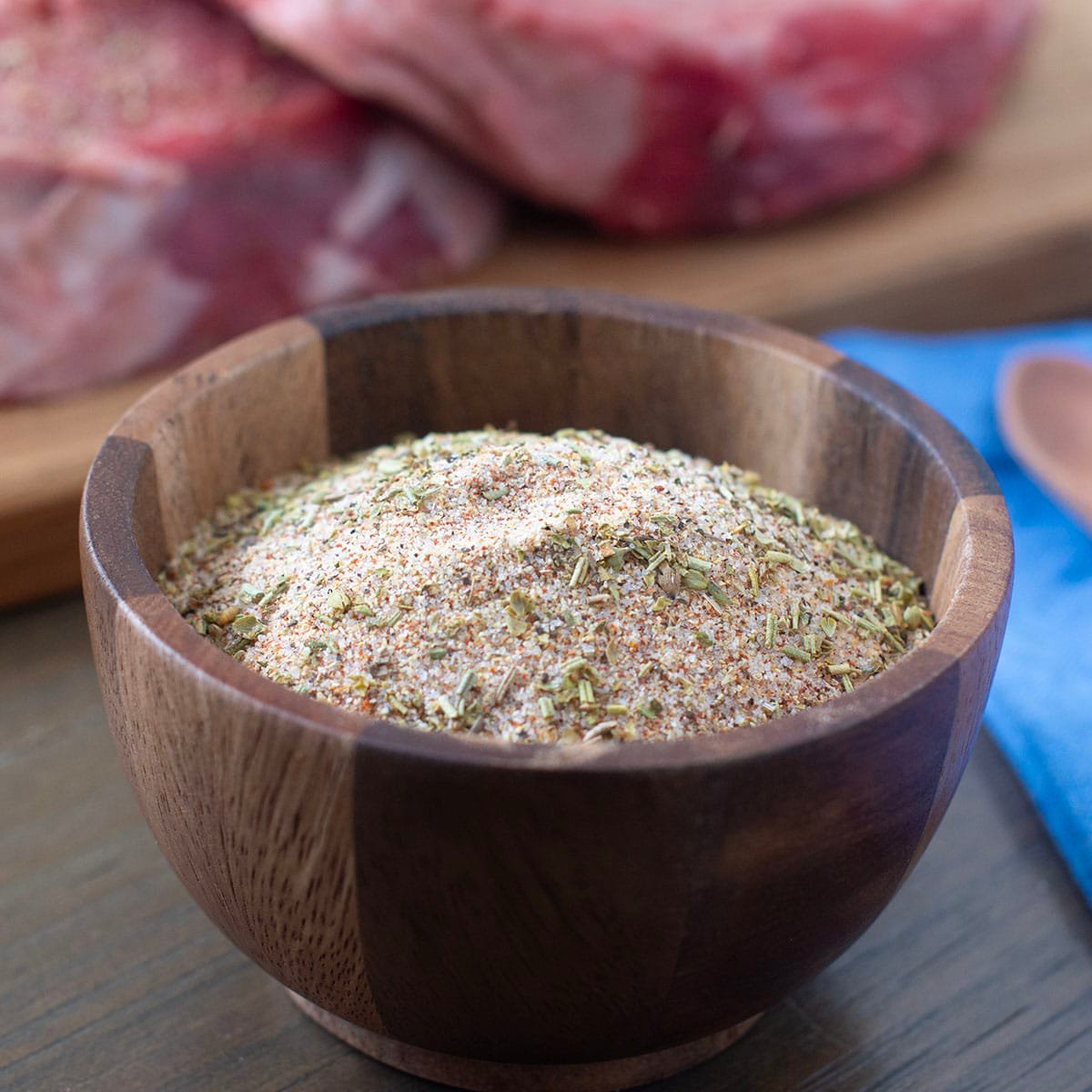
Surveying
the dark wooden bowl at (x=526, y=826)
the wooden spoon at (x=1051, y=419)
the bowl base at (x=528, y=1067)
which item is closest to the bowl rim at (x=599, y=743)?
the dark wooden bowl at (x=526, y=826)

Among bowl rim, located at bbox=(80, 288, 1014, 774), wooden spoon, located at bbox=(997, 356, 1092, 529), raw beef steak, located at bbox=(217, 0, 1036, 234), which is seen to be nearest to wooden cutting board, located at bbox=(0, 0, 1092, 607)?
raw beef steak, located at bbox=(217, 0, 1036, 234)

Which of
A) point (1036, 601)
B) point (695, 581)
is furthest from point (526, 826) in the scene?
point (1036, 601)

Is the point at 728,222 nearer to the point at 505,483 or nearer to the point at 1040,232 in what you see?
the point at 1040,232

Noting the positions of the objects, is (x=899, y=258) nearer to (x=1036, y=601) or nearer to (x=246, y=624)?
(x=1036, y=601)

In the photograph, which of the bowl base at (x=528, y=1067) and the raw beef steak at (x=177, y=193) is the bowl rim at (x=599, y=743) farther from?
the raw beef steak at (x=177, y=193)

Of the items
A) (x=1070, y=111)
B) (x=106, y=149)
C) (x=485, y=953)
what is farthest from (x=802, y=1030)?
(x=1070, y=111)

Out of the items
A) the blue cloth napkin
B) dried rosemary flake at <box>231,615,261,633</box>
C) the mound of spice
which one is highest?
the mound of spice

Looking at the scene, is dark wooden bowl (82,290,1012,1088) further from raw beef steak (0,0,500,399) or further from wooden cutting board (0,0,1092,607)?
wooden cutting board (0,0,1092,607)
